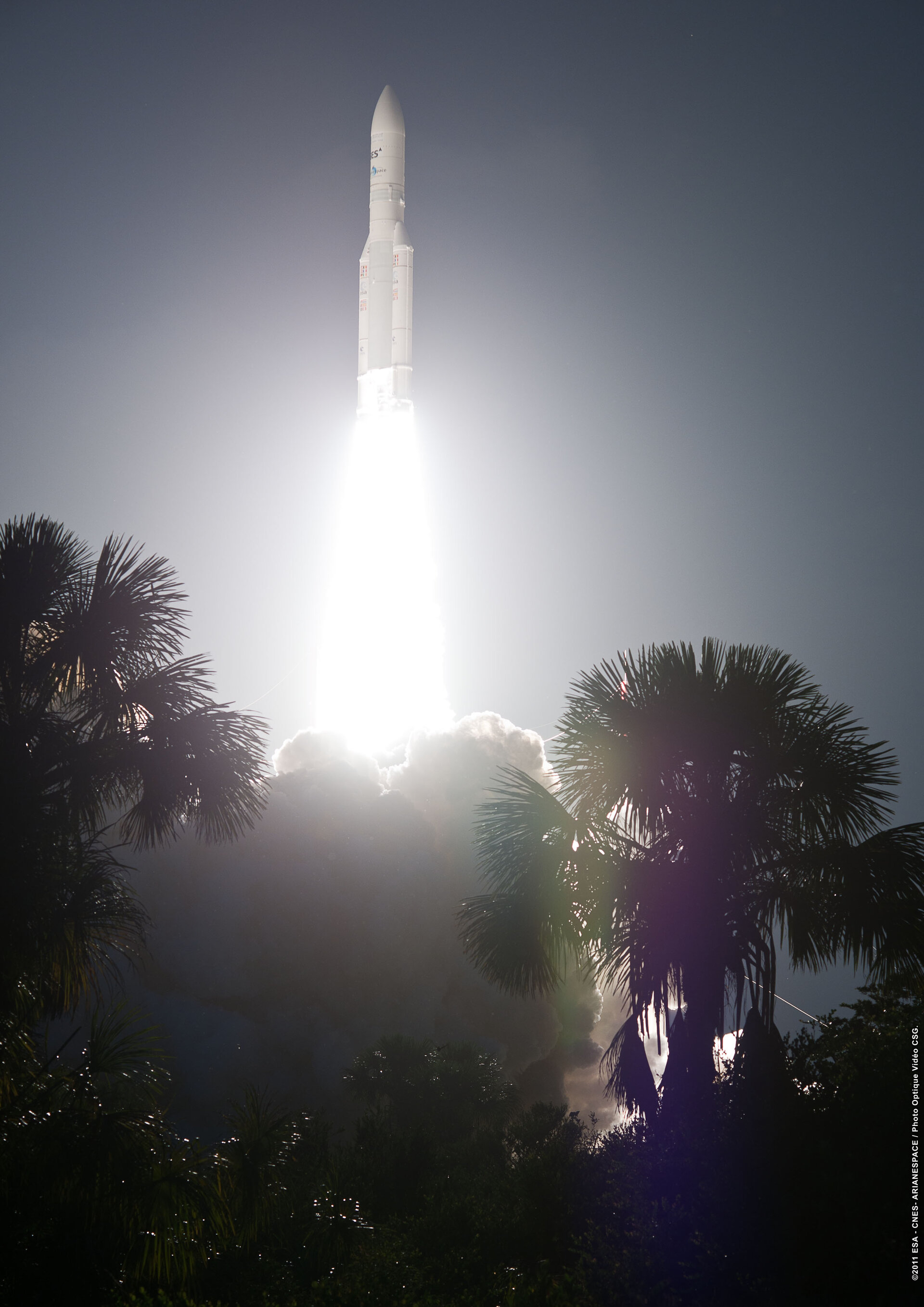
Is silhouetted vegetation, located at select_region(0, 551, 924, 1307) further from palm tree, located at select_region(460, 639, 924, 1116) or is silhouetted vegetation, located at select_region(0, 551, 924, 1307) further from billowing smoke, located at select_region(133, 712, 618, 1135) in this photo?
billowing smoke, located at select_region(133, 712, 618, 1135)

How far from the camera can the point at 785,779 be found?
10484 mm

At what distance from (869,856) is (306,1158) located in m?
15.8

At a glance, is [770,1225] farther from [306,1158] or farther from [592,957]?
[306,1158]

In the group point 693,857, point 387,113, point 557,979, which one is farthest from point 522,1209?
point 387,113

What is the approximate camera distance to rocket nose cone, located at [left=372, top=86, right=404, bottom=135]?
49562 mm

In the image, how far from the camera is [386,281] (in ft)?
160

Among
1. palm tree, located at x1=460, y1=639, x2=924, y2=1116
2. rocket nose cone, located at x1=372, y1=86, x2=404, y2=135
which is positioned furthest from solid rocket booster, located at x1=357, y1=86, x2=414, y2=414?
palm tree, located at x1=460, y1=639, x2=924, y2=1116

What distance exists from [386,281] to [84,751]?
1766 inches

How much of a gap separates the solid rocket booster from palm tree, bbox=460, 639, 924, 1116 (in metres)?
39.4

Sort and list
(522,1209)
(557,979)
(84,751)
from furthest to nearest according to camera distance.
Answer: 1. (522,1209)
2. (557,979)
3. (84,751)

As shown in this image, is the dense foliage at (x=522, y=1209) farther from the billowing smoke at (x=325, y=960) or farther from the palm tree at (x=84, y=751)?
the billowing smoke at (x=325, y=960)

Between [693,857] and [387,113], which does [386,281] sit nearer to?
[387,113]

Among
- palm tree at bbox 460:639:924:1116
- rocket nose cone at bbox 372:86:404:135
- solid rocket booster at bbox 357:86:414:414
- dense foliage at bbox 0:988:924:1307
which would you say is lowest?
dense foliage at bbox 0:988:924:1307

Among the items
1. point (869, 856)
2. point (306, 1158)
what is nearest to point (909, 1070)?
point (869, 856)
